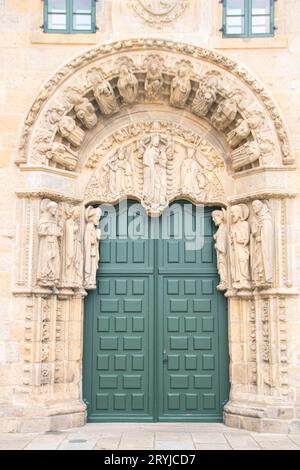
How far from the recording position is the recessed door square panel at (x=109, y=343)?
29.3ft

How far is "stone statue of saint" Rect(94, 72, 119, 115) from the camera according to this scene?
874 cm

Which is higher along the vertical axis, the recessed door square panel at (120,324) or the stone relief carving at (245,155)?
the stone relief carving at (245,155)

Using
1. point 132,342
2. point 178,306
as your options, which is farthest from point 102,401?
point 178,306

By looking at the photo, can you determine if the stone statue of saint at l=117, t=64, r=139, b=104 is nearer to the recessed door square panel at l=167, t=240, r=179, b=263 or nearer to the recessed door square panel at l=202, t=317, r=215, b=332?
the recessed door square panel at l=167, t=240, r=179, b=263

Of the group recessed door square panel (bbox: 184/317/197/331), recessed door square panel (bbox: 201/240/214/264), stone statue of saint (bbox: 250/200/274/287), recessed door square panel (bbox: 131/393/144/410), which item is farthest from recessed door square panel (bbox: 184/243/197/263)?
recessed door square panel (bbox: 131/393/144/410)

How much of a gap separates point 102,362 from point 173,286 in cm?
160

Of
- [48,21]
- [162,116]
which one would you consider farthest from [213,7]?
[48,21]

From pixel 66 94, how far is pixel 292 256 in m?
4.08

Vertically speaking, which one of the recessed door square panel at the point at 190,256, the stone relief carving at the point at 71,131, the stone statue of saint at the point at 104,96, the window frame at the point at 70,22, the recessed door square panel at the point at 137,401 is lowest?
the recessed door square panel at the point at 137,401

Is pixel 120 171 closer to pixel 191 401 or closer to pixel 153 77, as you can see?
pixel 153 77

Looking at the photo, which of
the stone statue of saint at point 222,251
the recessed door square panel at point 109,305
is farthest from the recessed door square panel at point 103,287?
the stone statue of saint at point 222,251

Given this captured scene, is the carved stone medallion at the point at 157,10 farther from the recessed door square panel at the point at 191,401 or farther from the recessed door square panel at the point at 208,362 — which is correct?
the recessed door square panel at the point at 191,401

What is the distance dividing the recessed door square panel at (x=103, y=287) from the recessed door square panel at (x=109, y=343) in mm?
699

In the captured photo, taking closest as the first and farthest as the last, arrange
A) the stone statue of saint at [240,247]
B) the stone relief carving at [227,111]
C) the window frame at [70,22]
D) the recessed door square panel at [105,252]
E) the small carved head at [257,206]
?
1. the small carved head at [257,206]
2. the stone statue of saint at [240,247]
3. the stone relief carving at [227,111]
4. the window frame at [70,22]
5. the recessed door square panel at [105,252]
